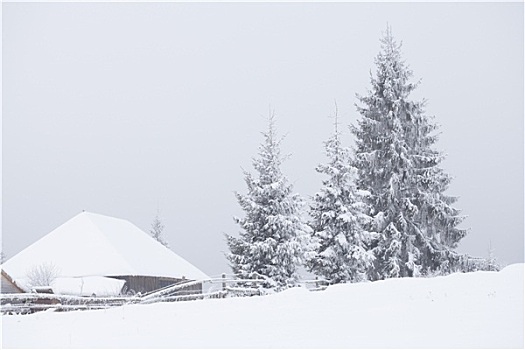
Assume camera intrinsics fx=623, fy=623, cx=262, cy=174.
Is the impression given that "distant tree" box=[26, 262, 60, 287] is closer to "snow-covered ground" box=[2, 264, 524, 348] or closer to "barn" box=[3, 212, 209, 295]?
"barn" box=[3, 212, 209, 295]

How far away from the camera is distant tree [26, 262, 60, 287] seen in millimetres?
29250

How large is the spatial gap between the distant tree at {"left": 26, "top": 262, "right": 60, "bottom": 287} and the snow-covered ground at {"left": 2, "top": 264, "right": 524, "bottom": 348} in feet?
52.5

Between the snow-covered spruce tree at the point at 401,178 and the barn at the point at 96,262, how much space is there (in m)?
Answer: 10.0

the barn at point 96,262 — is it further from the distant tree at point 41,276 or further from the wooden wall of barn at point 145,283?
the distant tree at point 41,276

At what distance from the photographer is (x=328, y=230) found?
30422 mm

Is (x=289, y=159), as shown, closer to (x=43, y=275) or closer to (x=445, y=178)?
(x=445, y=178)

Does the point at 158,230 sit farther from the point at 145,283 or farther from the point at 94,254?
the point at 145,283

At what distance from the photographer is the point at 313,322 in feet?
35.5

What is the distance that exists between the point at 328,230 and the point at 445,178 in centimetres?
669

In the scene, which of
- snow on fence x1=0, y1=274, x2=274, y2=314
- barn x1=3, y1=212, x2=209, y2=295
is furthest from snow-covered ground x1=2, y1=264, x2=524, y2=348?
barn x1=3, y1=212, x2=209, y2=295

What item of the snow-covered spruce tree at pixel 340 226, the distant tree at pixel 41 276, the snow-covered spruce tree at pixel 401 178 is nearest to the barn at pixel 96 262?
the distant tree at pixel 41 276

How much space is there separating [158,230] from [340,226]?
4102cm

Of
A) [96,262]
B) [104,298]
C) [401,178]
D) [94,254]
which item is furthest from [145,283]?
[401,178]

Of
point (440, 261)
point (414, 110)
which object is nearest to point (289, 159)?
point (414, 110)
